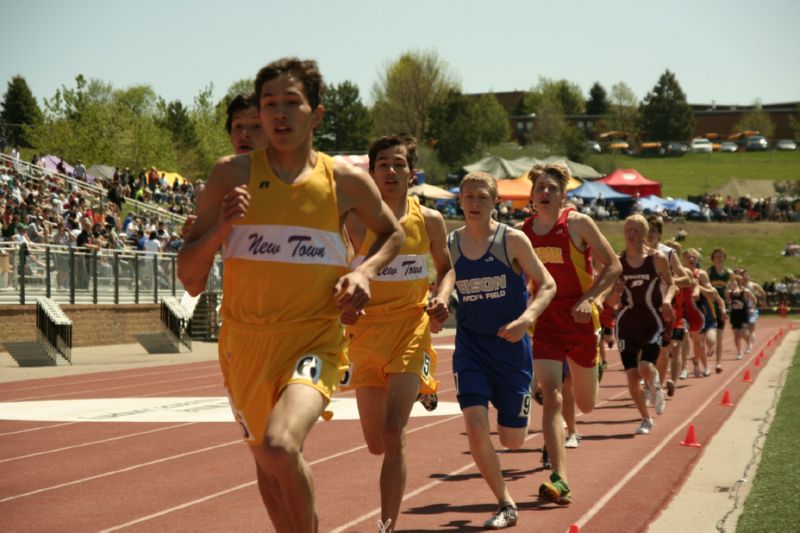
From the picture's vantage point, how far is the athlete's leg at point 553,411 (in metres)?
8.39

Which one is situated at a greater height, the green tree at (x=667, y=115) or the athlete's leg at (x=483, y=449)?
the green tree at (x=667, y=115)

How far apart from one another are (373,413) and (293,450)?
2.59 meters

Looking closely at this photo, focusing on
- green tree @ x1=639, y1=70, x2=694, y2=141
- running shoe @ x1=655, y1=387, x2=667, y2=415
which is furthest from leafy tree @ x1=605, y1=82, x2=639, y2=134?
running shoe @ x1=655, y1=387, x2=667, y2=415

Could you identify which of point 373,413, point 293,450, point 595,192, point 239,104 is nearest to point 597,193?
point 595,192

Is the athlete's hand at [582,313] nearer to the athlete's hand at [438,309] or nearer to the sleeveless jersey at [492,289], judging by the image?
the sleeveless jersey at [492,289]

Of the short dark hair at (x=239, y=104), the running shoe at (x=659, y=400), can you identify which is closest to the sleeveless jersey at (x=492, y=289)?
the short dark hair at (x=239, y=104)

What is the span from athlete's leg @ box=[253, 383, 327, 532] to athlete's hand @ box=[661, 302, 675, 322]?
824 centimetres

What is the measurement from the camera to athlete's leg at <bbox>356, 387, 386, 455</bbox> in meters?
7.15

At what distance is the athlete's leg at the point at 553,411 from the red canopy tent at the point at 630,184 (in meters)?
58.5

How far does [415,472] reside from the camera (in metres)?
10.1

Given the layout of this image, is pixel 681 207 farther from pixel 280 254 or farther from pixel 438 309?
pixel 280 254

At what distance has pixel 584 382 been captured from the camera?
Answer: 31.6 ft

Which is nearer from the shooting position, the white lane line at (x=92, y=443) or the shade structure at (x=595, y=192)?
the white lane line at (x=92, y=443)

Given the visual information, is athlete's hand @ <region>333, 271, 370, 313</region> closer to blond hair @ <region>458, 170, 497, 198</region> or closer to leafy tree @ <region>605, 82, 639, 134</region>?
blond hair @ <region>458, 170, 497, 198</region>
